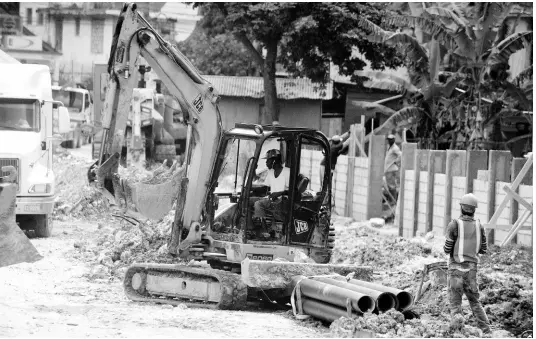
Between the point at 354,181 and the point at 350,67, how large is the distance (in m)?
10.7

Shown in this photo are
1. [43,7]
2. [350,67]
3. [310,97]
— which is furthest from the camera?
[43,7]

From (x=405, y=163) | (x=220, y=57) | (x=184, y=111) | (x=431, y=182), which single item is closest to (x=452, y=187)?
(x=431, y=182)

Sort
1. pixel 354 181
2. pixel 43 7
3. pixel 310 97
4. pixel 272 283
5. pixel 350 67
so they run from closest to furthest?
pixel 272 283
pixel 354 181
pixel 350 67
pixel 310 97
pixel 43 7

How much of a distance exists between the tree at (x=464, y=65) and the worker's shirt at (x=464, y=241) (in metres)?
12.9

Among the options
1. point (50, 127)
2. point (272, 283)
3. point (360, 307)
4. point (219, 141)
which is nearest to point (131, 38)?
point (219, 141)

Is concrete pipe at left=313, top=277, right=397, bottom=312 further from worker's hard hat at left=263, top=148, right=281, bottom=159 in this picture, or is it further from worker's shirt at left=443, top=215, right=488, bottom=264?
worker's hard hat at left=263, top=148, right=281, bottom=159

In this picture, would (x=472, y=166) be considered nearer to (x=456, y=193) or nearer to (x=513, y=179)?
(x=456, y=193)

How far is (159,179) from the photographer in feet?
44.9

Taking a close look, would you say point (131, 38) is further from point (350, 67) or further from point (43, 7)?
point (43, 7)

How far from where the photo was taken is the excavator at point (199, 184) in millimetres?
12375

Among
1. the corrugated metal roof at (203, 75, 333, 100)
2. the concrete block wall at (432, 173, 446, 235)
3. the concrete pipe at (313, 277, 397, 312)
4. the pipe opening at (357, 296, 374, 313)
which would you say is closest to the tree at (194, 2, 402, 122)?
the corrugated metal roof at (203, 75, 333, 100)

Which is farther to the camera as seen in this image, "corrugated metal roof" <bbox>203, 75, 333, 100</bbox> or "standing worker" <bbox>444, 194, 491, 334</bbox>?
"corrugated metal roof" <bbox>203, 75, 333, 100</bbox>

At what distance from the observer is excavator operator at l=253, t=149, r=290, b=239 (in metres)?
12.5

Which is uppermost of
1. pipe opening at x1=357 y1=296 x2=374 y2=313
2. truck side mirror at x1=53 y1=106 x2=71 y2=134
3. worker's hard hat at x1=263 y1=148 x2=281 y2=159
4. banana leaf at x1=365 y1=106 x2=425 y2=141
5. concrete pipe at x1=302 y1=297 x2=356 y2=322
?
banana leaf at x1=365 y1=106 x2=425 y2=141
